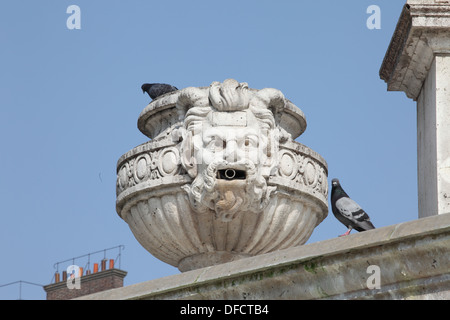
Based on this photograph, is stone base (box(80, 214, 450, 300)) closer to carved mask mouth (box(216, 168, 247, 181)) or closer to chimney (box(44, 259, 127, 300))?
carved mask mouth (box(216, 168, 247, 181))

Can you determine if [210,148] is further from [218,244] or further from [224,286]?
[224,286]

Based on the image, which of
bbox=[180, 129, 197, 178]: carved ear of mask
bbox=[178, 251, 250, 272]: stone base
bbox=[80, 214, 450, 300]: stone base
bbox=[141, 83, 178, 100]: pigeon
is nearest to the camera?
bbox=[80, 214, 450, 300]: stone base

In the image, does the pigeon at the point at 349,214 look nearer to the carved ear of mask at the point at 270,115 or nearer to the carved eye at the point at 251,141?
the carved ear of mask at the point at 270,115

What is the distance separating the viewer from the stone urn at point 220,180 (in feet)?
25.4

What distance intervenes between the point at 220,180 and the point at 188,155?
1.14 ft

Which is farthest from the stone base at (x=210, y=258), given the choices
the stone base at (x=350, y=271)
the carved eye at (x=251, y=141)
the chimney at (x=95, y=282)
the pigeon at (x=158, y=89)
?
the chimney at (x=95, y=282)

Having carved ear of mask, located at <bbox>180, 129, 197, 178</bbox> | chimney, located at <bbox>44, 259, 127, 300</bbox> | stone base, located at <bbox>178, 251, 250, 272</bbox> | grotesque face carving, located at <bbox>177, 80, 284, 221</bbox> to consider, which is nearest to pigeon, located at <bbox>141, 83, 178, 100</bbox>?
grotesque face carving, located at <bbox>177, 80, 284, 221</bbox>

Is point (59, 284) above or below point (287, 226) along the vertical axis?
above

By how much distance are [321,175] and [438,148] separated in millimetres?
1070

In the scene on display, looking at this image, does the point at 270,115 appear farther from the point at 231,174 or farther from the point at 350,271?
the point at 350,271

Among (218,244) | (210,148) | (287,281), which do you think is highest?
(210,148)

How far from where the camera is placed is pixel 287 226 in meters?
8.13

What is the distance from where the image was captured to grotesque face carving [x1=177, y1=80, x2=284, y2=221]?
7676mm

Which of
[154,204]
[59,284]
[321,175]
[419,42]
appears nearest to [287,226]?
[321,175]
